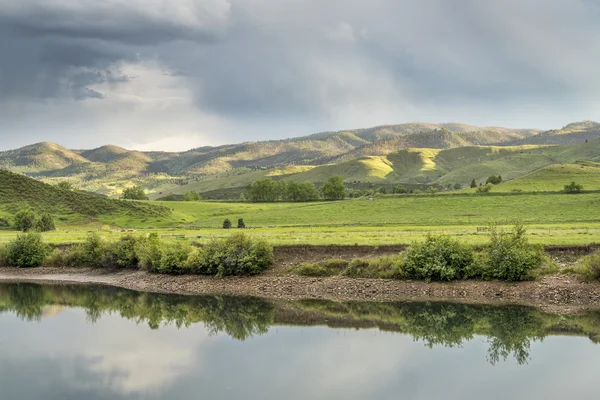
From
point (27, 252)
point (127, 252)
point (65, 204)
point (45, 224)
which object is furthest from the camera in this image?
point (65, 204)

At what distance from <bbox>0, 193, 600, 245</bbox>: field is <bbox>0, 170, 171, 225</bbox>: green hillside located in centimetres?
284

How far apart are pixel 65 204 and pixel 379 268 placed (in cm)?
9991

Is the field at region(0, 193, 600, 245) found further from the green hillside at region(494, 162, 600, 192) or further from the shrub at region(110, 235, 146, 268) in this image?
the green hillside at region(494, 162, 600, 192)

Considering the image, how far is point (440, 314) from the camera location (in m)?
41.9

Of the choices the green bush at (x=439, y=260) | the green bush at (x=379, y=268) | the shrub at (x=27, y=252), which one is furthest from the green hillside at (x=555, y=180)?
the shrub at (x=27, y=252)

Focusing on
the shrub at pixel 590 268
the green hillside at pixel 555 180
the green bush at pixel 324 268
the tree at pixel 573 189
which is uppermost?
the green hillside at pixel 555 180

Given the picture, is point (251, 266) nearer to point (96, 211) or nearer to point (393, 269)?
point (393, 269)

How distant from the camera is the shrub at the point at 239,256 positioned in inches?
2210

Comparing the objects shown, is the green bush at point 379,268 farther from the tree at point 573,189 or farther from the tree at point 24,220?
the tree at point 573,189

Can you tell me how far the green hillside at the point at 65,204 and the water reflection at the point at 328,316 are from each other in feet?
223

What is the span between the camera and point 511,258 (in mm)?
46000

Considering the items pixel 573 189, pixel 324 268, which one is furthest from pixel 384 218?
pixel 324 268

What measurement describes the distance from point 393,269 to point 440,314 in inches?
372

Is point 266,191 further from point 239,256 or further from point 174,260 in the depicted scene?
point 239,256
